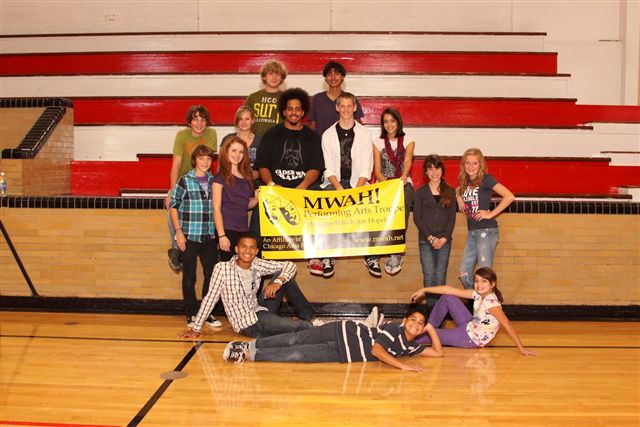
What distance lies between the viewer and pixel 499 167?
8.20 m

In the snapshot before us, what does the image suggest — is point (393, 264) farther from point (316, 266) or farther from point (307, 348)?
point (307, 348)

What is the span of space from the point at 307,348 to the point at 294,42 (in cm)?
565

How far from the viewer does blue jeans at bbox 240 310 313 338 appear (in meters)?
5.82

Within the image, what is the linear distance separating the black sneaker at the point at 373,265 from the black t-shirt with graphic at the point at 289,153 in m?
0.95

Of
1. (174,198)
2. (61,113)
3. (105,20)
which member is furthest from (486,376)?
(105,20)

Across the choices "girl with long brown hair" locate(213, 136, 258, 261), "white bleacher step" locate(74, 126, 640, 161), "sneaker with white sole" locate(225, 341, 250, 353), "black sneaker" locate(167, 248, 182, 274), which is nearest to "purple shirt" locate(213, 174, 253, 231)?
"girl with long brown hair" locate(213, 136, 258, 261)

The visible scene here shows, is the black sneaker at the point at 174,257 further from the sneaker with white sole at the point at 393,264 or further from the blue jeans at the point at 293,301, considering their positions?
the sneaker with white sole at the point at 393,264

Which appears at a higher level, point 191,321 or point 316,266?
point 316,266

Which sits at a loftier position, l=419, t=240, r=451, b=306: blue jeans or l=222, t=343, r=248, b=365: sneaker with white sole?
l=419, t=240, r=451, b=306: blue jeans

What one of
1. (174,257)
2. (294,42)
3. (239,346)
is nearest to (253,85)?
(294,42)

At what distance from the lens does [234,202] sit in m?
6.29

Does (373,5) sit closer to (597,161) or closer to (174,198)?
(597,161)

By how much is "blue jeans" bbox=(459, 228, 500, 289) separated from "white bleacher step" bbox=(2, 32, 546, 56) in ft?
13.6

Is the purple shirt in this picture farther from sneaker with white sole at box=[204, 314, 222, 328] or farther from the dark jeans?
sneaker with white sole at box=[204, 314, 222, 328]
